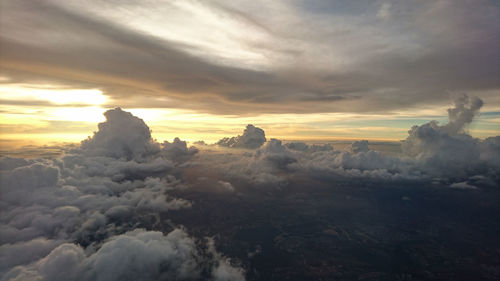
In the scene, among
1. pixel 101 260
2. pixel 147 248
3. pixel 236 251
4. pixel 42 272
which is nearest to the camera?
pixel 42 272

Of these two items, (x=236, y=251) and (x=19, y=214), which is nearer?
(x=19, y=214)

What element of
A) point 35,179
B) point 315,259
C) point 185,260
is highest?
point 35,179

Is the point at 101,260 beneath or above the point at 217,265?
above

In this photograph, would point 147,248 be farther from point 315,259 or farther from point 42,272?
point 315,259

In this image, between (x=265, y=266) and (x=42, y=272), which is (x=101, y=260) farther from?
(x=265, y=266)

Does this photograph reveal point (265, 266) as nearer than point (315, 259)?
Yes

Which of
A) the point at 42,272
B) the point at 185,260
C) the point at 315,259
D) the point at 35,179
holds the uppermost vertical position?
the point at 35,179

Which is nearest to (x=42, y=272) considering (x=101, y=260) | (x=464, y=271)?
(x=101, y=260)

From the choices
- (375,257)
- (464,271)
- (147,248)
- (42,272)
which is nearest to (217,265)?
(147,248)

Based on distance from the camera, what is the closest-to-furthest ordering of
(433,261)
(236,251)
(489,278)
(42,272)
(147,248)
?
1. (42,272)
2. (147,248)
3. (489,278)
4. (433,261)
5. (236,251)
